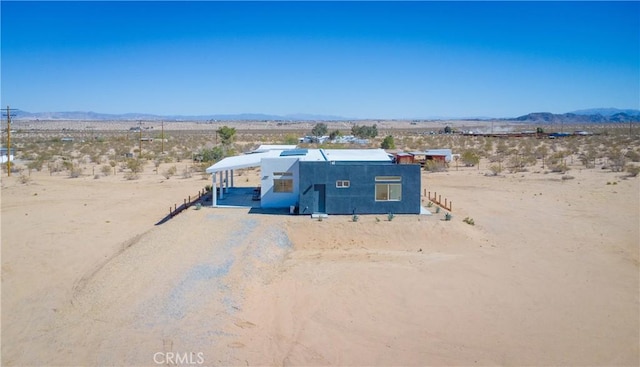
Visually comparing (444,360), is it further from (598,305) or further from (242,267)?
(242,267)

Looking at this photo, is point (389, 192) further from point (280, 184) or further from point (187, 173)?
point (187, 173)

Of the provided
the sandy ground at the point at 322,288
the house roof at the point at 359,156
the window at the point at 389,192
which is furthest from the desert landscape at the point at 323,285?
the house roof at the point at 359,156

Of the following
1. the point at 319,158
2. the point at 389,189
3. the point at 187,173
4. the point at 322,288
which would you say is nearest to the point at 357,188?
the point at 389,189

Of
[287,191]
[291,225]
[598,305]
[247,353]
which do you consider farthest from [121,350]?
[287,191]

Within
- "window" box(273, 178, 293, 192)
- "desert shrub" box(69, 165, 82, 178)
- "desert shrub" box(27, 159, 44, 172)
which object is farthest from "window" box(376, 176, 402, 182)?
"desert shrub" box(27, 159, 44, 172)

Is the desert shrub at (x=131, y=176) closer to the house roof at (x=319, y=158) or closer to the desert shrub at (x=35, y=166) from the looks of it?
the desert shrub at (x=35, y=166)
